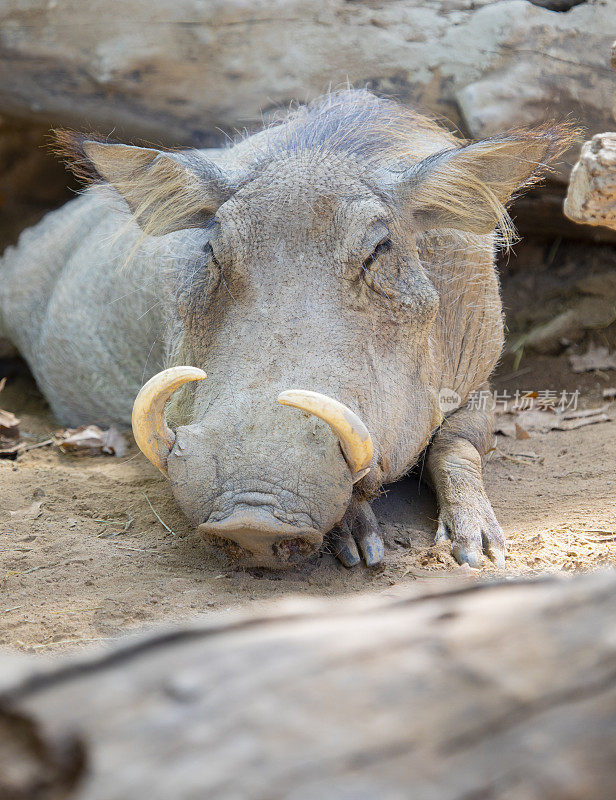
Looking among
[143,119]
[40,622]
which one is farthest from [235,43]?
[40,622]

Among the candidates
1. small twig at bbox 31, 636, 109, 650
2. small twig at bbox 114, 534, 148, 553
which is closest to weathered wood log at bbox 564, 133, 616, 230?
small twig at bbox 114, 534, 148, 553

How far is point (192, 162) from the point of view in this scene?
3.09m

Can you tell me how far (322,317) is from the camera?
8.62 ft

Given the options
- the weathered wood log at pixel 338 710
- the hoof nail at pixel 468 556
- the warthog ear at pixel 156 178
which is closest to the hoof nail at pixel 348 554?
the hoof nail at pixel 468 556

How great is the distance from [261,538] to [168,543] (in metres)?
0.63

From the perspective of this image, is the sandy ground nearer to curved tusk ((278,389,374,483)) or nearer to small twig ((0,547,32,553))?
small twig ((0,547,32,553))

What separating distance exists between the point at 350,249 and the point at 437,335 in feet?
2.21

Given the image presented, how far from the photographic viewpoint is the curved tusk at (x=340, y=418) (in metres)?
A: 2.25

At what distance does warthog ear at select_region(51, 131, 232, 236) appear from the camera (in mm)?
3055

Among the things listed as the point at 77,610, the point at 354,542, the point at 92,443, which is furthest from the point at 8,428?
the point at 354,542

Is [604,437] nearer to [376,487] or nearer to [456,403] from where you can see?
[456,403]

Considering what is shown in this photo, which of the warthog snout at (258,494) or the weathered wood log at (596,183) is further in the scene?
the weathered wood log at (596,183)

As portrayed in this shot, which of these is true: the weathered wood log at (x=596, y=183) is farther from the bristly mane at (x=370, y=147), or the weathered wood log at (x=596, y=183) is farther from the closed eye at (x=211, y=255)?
the closed eye at (x=211, y=255)

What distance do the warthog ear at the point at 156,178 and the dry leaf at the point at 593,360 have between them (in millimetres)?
2536
